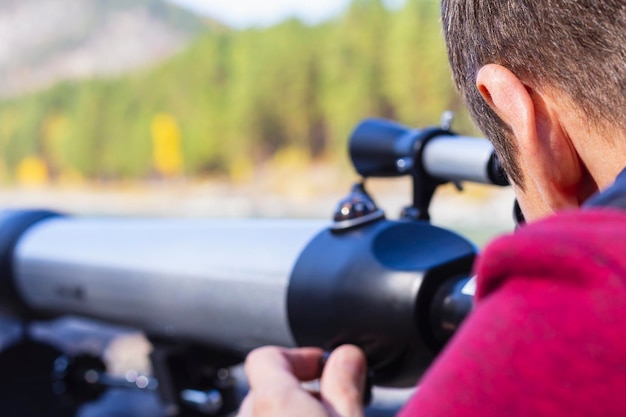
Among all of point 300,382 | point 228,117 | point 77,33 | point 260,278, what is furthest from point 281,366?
point 77,33

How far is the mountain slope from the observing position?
38.7 metres

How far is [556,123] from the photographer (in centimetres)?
43

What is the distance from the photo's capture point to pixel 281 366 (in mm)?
602

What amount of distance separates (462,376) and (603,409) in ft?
0.17

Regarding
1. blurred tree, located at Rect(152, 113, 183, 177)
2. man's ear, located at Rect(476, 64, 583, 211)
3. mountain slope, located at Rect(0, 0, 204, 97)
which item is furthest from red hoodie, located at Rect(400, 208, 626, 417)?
mountain slope, located at Rect(0, 0, 204, 97)

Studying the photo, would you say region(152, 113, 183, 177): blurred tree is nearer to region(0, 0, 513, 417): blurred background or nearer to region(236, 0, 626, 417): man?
region(0, 0, 513, 417): blurred background

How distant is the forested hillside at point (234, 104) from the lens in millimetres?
17641

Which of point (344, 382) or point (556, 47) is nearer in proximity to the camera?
point (556, 47)

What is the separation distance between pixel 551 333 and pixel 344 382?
31 cm

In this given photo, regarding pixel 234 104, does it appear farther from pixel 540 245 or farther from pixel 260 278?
pixel 540 245

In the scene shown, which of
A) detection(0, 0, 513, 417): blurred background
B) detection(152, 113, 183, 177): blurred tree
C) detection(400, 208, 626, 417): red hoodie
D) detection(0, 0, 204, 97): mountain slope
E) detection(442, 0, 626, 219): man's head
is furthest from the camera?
detection(0, 0, 204, 97): mountain slope

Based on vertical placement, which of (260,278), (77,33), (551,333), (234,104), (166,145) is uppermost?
(551,333)

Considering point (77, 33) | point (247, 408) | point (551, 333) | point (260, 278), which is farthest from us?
point (77, 33)

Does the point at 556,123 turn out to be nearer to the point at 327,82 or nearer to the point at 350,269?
the point at 350,269
